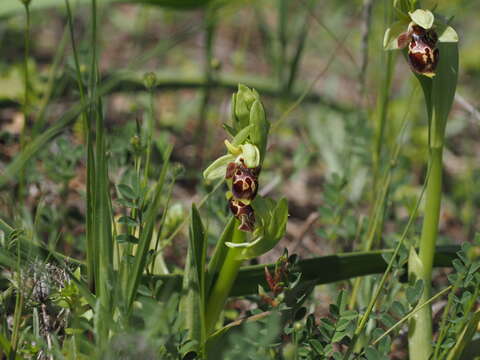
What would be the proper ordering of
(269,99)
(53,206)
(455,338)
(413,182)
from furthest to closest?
(269,99) → (413,182) → (53,206) → (455,338)

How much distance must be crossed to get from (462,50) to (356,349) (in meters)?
2.65

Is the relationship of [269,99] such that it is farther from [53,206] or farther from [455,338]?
[455,338]

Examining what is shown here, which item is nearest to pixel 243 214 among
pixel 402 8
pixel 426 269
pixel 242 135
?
pixel 242 135

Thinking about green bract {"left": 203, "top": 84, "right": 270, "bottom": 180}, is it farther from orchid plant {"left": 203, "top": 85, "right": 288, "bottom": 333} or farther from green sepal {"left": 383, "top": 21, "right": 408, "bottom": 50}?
green sepal {"left": 383, "top": 21, "right": 408, "bottom": 50}

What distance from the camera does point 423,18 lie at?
1.27 m

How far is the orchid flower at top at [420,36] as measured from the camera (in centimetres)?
125

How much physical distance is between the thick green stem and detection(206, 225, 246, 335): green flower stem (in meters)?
0.39

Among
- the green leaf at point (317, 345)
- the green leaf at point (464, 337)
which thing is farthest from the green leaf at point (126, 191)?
the green leaf at point (464, 337)

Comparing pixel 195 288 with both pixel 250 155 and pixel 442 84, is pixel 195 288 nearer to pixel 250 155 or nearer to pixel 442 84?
pixel 250 155

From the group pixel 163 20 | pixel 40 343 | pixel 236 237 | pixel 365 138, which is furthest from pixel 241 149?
pixel 163 20

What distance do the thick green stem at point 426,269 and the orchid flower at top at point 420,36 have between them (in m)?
0.19

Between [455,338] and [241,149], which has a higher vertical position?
[241,149]

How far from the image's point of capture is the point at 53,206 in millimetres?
1844

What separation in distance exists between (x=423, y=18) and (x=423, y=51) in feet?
0.22
